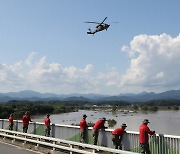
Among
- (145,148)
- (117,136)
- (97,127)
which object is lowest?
(145,148)

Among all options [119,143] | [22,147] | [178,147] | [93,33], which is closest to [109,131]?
[119,143]

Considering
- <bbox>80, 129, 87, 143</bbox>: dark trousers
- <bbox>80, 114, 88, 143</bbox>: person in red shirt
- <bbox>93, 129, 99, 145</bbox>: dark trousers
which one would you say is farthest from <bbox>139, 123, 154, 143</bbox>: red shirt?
<bbox>80, 129, 87, 143</bbox>: dark trousers

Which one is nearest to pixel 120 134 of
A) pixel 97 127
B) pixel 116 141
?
pixel 116 141

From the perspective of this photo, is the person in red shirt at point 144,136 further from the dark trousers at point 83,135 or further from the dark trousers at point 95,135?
the dark trousers at point 83,135

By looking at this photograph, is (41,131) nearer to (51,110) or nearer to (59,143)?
(59,143)

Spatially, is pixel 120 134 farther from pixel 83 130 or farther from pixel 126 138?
pixel 83 130

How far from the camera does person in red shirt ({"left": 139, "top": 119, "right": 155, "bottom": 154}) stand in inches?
452

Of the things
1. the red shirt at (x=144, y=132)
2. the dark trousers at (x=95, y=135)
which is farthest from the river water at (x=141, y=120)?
the red shirt at (x=144, y=132)

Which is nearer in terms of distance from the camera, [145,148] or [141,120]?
[145,148]

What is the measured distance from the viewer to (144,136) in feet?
37.9

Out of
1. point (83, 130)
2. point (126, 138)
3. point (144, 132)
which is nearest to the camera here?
point (144, 132)

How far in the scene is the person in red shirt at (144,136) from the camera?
11492 mm

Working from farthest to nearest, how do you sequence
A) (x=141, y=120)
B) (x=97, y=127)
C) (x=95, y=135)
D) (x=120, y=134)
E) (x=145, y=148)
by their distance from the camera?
1. (x=141, y=120)
2. (x=95, y=135)
3. (x=97, y=127)
4. (x=120, y=134)
5. (x=145, y=148)

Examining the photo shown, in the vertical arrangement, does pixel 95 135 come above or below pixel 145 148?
above
